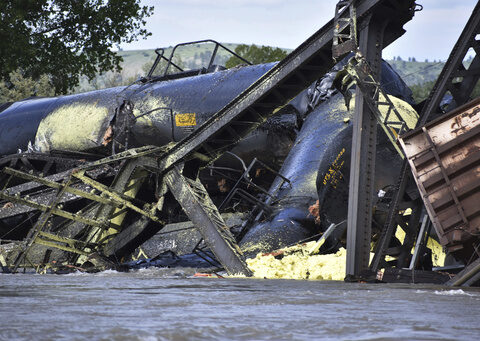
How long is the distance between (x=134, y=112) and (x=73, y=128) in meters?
2.05

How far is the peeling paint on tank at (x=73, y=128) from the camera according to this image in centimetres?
1783

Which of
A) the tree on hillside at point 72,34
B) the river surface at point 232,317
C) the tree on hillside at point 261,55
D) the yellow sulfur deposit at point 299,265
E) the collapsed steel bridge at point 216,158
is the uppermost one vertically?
the tree on hillside at point 261,55

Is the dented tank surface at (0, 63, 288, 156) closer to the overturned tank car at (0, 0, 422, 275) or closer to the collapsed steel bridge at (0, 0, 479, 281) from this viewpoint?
the overturned tank car at (0, 0, 422, 275)

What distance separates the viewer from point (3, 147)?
20.1 m

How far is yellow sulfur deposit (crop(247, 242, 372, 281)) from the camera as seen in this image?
10586 mm

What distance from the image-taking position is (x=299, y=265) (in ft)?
36.1

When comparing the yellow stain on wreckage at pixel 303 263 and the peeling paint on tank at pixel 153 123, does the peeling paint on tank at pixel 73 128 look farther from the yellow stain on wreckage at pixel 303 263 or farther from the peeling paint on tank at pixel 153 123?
the yellow stain on wreckage at pixel 303 263

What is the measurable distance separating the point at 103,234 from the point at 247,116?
13.1 feet

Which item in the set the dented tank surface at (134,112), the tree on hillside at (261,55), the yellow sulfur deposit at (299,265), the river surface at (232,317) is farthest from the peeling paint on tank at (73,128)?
the tree on hillside at (261,55)

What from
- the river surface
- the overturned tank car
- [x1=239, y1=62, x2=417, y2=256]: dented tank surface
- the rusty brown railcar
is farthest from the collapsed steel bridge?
the river surface

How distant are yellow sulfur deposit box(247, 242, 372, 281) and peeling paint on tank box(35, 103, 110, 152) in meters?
7.43

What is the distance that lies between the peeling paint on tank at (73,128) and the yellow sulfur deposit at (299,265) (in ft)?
24.4

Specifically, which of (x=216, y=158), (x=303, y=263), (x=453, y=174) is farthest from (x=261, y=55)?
(x=453, y=174)

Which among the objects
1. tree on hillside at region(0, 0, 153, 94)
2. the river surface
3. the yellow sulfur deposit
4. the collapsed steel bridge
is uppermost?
tree on hillside at region(0, 0, 153, 94)
